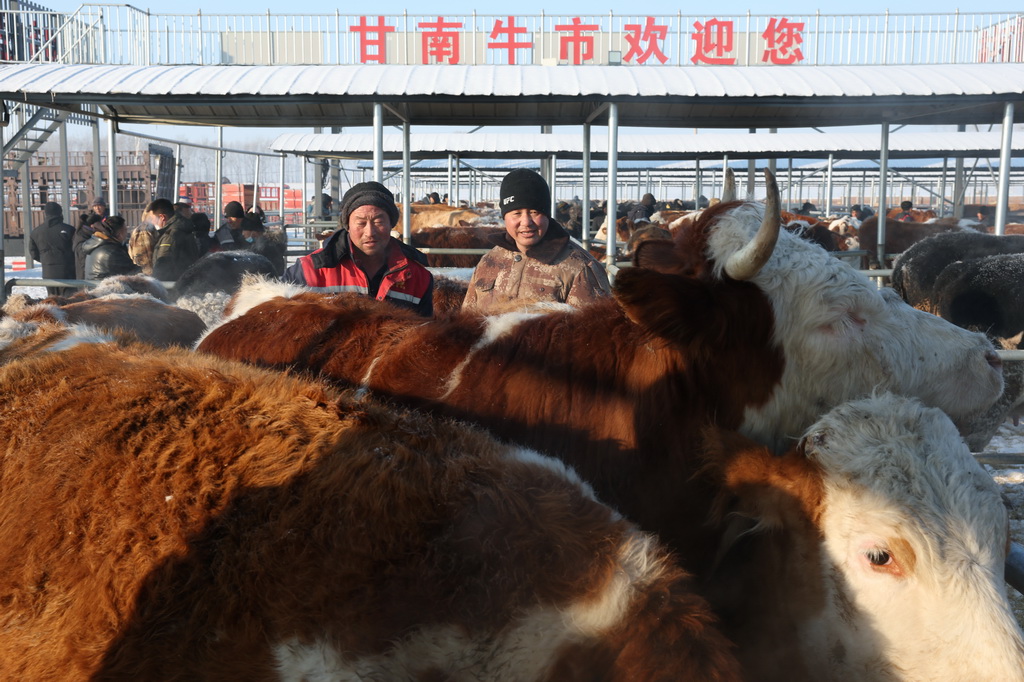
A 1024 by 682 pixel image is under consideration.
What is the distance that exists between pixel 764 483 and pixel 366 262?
2.80m

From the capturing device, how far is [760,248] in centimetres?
226

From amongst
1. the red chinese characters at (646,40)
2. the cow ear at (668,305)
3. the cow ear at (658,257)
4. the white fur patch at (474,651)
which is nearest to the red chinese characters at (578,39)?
the red chinese characters at (646,40)

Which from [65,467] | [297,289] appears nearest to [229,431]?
[65,467]

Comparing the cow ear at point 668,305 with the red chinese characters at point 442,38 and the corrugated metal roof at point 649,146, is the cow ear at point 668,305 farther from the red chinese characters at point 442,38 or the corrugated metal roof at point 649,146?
the corrugated metal roof at point 649,146

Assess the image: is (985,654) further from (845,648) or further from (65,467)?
(65,467)

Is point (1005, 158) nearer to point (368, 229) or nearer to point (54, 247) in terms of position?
point (368, 229)

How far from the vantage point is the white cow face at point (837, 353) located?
94.9 inches

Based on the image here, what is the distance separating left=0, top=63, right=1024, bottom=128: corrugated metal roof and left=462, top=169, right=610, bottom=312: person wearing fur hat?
15.3 ft

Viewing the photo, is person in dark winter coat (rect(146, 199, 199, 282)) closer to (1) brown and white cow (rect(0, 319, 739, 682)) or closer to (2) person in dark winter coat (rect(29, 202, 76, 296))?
(2) person in dark winter coat (rect(29, 202, 76, 296))

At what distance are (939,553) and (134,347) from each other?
7.00 feet

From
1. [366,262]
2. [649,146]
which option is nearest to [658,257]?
[366,262]

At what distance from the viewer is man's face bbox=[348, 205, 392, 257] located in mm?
4125

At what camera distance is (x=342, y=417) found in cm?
167

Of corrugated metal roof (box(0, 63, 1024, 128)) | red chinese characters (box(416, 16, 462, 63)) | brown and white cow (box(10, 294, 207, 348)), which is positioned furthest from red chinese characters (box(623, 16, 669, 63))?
brown and white cow (box(10, 294, 207, 348))
